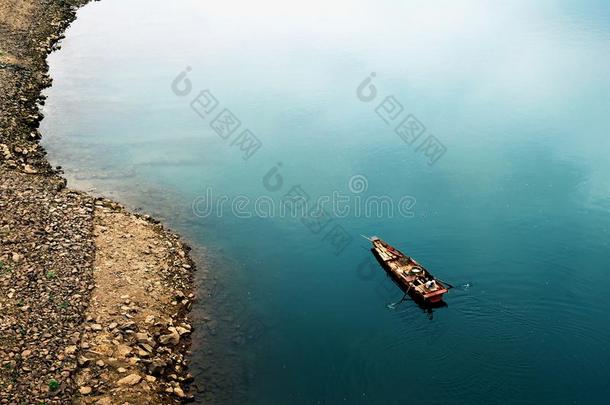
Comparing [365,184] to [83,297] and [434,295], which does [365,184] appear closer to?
[434,295]

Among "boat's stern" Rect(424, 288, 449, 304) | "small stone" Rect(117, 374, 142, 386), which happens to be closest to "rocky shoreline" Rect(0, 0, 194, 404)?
"small stone" Rect(117, 374, 142, 386)

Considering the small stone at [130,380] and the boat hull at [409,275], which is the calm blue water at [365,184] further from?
the small stone at [130,380]

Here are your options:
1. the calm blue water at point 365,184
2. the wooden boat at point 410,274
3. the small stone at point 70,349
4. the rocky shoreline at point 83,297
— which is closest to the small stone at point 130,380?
the rocky shoreline at point 83,297

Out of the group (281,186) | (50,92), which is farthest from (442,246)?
(50,92)

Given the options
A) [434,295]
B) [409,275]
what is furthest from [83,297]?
[434,295]

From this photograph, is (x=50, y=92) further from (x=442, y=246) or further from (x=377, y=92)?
(x=442, y=246)

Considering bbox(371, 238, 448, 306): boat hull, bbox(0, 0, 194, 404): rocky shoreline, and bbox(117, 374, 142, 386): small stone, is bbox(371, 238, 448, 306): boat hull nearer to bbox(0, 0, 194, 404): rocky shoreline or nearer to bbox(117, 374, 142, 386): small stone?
bbox(0, 0, 194, 404): rocky shoreline
